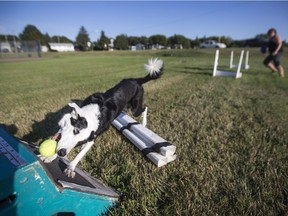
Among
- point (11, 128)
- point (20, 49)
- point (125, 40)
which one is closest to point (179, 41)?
point (125, 40)

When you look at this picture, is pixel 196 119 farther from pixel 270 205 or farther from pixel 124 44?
pixel 124 44

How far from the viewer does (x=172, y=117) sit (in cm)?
436

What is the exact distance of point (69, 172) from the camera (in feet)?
6.86

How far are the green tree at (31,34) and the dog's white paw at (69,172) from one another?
338 ft

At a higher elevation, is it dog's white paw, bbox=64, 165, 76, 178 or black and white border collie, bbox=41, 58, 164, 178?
black and white border collie, bbox=41, 58, 164, 178

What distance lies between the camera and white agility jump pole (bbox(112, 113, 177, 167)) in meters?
2.64

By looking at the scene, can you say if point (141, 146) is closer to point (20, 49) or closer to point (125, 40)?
point (20, 49)

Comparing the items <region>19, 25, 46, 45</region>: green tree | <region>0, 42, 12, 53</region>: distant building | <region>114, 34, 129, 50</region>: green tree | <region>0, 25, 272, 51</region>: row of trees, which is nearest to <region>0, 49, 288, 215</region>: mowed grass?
<region>0, 42, 12, 53</region>: distant building

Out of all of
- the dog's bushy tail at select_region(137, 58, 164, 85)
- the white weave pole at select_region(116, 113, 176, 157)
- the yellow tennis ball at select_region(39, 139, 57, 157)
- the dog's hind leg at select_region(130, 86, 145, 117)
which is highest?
the dog's bushy tail at select_region(137, 58, 164, 85)

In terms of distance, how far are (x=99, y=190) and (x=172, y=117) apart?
2.76 metres

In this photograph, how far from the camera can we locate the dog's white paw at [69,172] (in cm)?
204

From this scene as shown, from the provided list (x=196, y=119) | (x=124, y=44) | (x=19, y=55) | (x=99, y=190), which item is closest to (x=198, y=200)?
(x=99, y=190)


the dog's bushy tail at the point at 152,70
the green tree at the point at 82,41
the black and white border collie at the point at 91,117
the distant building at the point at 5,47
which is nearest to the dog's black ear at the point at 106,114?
the black and white border collie at the point at 91,117

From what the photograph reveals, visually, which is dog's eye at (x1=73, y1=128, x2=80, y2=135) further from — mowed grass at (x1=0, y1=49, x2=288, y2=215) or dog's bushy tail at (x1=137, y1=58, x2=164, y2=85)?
dog's bushy tail at (x1=137, y1=58, x2=164, y2=85)
